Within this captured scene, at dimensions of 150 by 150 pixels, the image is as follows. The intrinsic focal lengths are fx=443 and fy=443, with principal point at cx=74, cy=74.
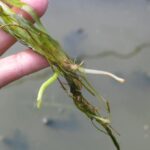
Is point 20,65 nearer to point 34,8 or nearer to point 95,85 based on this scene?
point 34,8

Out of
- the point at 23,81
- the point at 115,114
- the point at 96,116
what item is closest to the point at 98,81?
the point at 115,114

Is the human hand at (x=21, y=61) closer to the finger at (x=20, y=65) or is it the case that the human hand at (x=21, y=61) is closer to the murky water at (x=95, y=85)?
the finger at (x=20, y=65)

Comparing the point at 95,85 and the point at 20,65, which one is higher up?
the point at 20,65

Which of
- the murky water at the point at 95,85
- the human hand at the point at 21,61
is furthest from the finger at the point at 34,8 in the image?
the murky water at the point at 95,85

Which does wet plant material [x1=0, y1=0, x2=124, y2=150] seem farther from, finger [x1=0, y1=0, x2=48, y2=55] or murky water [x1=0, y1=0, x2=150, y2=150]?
murky water [x1=0, y1=0, x2=150, y2=150]

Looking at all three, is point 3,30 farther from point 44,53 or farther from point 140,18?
point 140,18

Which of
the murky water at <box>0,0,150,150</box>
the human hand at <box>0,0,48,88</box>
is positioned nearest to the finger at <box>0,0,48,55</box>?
the human hand at <box>0,0,48,88</box>

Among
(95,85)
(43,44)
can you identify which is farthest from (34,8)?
(95,85)
